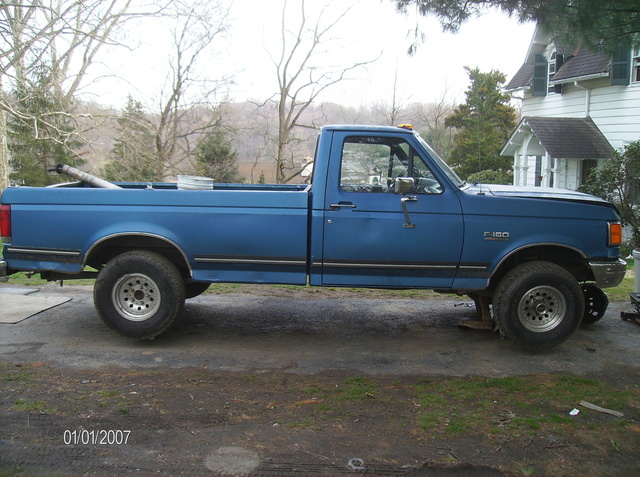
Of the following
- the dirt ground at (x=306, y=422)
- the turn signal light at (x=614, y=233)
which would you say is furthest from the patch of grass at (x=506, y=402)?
the turn signal light at (x=614, y=233)

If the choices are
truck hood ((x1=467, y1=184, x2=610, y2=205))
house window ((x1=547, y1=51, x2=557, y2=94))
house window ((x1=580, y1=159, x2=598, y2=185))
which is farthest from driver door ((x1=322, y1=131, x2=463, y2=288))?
house window ((x1=547, y1=51, x2=557, y2=94))

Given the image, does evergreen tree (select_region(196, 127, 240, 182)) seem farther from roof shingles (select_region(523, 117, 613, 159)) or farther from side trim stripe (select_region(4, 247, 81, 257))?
side trim stripe (select_region(4, 247, 81, 257))

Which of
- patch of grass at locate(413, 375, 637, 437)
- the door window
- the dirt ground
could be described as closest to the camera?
the dirt ground

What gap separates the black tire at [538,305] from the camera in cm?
551

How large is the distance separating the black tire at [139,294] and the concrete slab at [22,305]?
159cm

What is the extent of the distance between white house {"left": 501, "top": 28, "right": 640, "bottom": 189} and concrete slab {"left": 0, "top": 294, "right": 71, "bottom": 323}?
537 inches

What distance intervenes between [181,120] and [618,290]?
22.9 metres

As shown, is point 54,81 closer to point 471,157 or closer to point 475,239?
point 475,239

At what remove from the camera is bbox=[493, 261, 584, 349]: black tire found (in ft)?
18.1

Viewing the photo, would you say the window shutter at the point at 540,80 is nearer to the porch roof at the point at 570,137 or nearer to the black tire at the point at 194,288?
the porch roof at the point at 570,137

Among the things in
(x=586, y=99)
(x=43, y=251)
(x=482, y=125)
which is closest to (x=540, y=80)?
(x=586, y=99)

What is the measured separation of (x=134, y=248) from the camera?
19.1 feet

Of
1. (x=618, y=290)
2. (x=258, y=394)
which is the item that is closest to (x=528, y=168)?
(x=618, y=290)

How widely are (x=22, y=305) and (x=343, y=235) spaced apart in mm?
4427
